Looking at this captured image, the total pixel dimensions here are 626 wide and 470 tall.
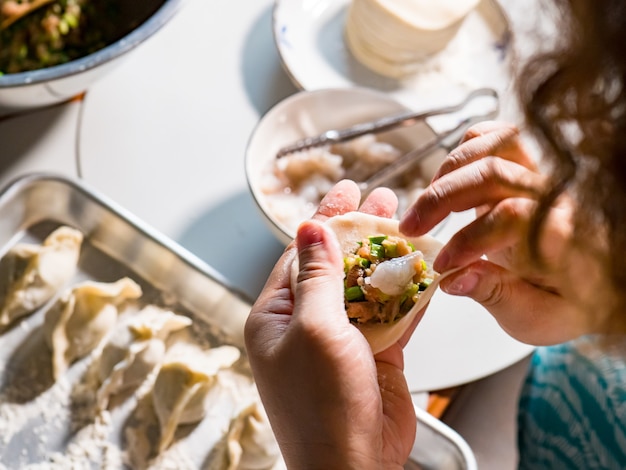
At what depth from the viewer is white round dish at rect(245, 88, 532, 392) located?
3.14 feet

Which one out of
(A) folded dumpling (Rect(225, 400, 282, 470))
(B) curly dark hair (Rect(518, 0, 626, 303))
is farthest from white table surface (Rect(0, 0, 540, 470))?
(B) curly dark hair (Rect(518, 0, 626, 303))

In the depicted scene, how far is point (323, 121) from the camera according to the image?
110cm

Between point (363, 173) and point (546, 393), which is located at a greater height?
point (363, 173)

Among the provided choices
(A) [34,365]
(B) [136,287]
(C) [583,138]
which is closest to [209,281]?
(B) [136,287]

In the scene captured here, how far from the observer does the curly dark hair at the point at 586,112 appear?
17.4 inches

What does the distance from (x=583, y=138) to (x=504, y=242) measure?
28 cm

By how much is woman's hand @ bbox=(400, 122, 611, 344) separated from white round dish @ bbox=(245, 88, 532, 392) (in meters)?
0.11

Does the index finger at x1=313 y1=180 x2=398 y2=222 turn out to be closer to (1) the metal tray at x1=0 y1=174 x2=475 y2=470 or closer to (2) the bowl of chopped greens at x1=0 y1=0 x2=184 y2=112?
(1) the metal tray at x1=0 y1=174 x2=475 y2=470

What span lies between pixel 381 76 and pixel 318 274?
2.04ft

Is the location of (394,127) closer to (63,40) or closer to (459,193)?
(459,193)

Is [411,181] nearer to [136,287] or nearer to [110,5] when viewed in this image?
[136,287]

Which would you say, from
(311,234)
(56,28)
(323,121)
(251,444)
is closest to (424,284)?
(311,234)

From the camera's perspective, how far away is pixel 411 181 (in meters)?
1.06

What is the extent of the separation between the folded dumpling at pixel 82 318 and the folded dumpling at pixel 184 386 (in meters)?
0.10
